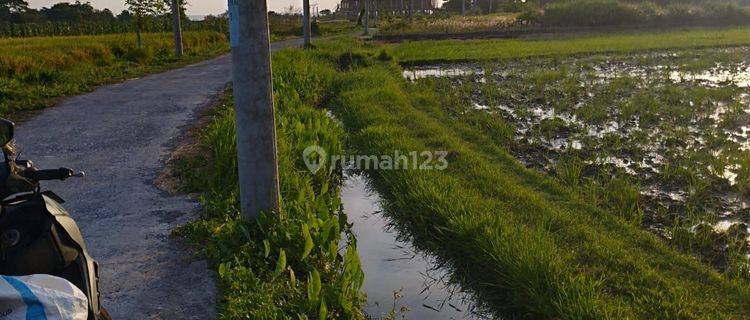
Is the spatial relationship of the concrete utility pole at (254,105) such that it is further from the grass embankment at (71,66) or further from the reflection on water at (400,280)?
the grass embankment at (71,66)

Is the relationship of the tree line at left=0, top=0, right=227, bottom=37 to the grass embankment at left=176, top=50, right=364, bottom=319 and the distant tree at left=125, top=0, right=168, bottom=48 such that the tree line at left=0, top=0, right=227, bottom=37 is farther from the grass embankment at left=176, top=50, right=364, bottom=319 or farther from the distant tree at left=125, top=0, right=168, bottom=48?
the grass embankment at left=176, top=50, right=364, bottom=319

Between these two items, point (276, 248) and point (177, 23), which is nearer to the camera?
point (276, 248)

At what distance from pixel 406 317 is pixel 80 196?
271 cm

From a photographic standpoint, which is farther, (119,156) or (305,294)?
(119,156)

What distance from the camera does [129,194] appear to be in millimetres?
4957

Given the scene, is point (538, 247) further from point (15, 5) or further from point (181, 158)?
point (15, 5)

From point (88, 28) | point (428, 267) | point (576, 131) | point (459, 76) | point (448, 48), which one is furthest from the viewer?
point (88, 28)

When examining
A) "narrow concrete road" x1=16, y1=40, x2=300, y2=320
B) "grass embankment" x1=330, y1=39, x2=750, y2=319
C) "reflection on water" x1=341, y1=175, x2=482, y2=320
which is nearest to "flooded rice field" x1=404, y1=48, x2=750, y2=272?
"grass embankment" x1=330, y1=39, x2=750, y2=319

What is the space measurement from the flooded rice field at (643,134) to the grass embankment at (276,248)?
2368mm

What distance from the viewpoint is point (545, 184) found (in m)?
5.77

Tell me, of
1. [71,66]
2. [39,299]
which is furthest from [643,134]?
[71,66]

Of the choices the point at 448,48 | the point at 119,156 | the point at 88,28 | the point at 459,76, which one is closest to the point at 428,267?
the point at 119,156

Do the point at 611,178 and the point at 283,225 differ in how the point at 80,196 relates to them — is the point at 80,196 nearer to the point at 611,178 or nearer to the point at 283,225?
the point at 283,225

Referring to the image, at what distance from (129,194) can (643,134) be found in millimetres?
5907
